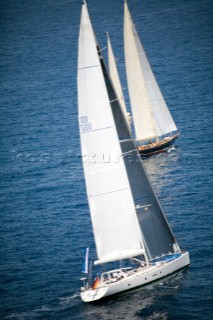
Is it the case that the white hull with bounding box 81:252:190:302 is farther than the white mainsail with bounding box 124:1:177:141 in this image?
No

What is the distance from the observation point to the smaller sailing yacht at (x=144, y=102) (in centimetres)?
9350

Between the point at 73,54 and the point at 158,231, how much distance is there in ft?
357

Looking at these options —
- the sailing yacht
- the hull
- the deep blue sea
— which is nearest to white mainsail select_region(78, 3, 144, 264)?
the sailing yacht

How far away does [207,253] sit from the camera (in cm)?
6253

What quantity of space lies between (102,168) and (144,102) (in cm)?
4341

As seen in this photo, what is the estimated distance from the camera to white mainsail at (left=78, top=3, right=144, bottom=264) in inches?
2063

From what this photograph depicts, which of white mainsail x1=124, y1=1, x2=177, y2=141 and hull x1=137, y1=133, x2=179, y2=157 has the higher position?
white mainsail x1=124, y1=1, x2=177, y2=141

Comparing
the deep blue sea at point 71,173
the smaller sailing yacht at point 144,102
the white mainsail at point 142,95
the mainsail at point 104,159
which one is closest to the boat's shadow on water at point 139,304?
the deep blue sea at point 71,173

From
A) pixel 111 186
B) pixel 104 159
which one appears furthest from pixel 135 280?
pixel 104 159

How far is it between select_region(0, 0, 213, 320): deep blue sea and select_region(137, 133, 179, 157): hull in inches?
40.7

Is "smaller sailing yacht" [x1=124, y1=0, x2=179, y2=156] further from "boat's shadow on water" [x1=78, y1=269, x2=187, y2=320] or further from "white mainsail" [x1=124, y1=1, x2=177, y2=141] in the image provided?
"boat's shadow on water" [x1=78, y1=269, x2=187, y2=320]

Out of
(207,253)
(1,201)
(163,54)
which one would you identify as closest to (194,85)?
(163,54)

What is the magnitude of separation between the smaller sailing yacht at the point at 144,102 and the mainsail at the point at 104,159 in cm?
3901

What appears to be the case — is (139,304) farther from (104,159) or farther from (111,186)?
(104,159)
